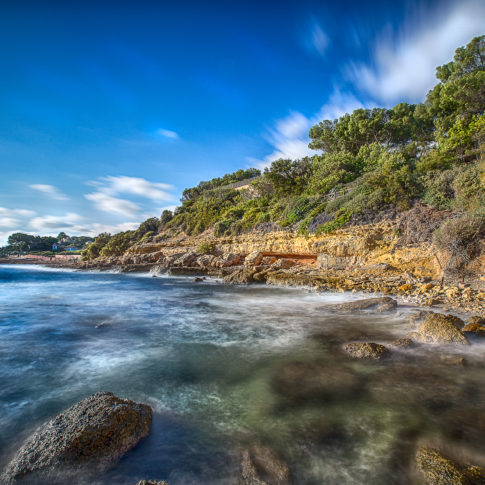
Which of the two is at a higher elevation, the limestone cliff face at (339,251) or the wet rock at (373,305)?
the limestone cliff face at (339,251)

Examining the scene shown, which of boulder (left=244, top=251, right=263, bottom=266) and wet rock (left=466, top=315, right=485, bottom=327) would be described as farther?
boulder (left=244, top=251, right=263, bottom=266)

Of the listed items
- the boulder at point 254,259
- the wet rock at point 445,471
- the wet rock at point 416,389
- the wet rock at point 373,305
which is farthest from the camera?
the boulder at point 254,259

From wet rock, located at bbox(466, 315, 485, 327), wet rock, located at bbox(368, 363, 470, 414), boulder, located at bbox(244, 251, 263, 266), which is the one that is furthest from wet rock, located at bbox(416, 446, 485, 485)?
boulder, located at bbox(244, 251, 263, 266)

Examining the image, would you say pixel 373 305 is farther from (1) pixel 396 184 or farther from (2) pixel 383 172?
(2) pixel 383 172

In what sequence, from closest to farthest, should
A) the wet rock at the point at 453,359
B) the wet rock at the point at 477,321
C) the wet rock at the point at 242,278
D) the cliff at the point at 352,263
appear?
the wet rock at the point at 453,359 < the wet rock at the point at 477,321 < the cliff at the point at 352,263 < the wet rock at the point at 242,278

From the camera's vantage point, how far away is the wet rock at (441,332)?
4969mm

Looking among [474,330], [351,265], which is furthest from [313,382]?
[351,265]

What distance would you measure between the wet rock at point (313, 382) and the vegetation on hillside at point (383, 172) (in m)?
8.23

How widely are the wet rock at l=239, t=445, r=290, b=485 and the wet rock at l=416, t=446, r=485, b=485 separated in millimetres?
1226

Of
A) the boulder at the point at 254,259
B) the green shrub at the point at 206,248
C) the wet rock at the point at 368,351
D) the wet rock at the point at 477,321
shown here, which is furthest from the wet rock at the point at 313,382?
the green shrub at the point at 206,248

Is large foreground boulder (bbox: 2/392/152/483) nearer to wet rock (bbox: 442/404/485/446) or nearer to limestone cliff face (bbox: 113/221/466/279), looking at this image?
wet rock (bbox: 442/404/485/446)

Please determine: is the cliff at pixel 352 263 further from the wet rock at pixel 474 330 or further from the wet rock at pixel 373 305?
the wet rock at pixel 474 330

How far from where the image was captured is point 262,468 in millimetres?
2373

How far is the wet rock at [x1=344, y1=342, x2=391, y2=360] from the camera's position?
4570mm
